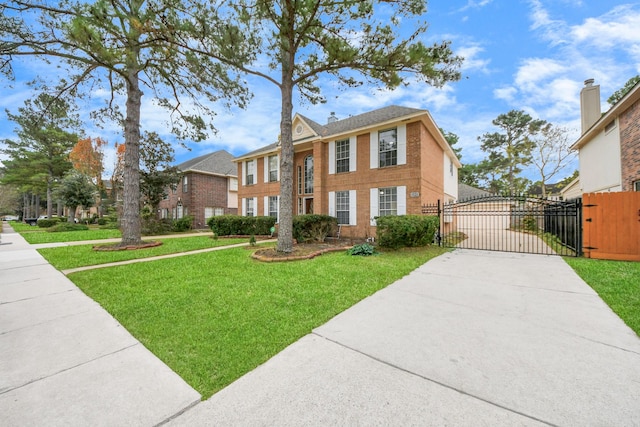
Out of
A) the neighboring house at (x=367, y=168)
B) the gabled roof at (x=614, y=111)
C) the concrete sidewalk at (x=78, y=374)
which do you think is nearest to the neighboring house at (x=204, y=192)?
the neighboring house at (x=367, y=168)

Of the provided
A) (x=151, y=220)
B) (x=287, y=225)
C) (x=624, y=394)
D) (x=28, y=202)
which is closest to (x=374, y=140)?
(x=287, y=225)

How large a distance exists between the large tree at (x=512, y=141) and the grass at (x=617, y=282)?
23410mm

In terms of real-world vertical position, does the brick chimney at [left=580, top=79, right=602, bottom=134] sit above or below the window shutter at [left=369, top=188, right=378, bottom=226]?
above

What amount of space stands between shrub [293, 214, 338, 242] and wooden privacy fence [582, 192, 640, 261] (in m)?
8.96

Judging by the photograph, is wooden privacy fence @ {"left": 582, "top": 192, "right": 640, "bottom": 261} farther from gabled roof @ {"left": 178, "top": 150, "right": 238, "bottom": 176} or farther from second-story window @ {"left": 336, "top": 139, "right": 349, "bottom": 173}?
gabled roof @ {"left": 178, "top": 150, "right": 238, "bottom": 176}

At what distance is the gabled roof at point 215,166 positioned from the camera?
22434 millimetres

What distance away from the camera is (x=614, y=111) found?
9422 mm

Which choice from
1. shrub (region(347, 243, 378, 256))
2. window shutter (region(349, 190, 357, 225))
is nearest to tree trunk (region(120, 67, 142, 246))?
shrub (region(347, 243, 378, 256))

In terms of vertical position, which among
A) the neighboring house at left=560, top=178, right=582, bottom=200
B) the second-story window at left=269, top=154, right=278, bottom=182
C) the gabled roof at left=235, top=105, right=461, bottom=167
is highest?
the gabled roof at left=235, top=105, right=461, bottom=167

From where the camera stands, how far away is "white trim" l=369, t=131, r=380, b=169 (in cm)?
1205

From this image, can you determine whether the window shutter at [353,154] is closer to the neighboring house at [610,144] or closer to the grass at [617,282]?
the grass at [617,282]

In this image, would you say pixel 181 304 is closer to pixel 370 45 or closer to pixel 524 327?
pixel 524 327

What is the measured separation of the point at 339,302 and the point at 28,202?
Result: 76889mm

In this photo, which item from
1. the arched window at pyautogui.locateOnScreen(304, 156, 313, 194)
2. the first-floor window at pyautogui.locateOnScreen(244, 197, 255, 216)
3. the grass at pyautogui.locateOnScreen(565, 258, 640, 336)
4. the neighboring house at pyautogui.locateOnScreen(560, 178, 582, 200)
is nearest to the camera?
the grass at pyautogui.locateOnScreen(565, 258, 640, 336)
